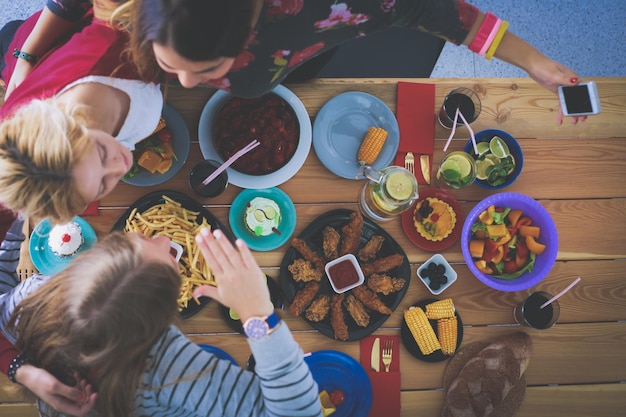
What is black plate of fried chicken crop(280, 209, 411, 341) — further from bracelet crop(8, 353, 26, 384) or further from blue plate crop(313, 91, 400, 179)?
bracelet crop(8, 353, 26, 384)

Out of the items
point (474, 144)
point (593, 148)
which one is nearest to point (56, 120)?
point (474, 144)

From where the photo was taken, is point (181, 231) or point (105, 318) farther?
point (181, 231)

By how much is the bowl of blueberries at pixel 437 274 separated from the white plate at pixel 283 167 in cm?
58

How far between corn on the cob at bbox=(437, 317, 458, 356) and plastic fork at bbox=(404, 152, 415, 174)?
0.55m

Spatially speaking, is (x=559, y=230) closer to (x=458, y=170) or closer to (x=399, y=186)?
(x=458, y=170)

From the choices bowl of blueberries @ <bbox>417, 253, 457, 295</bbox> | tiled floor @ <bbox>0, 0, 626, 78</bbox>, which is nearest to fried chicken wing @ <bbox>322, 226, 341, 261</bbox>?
bowl of blueberries @ <bbox>417, 253, 457, 295</bbox>

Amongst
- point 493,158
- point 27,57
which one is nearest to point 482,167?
point 493,158

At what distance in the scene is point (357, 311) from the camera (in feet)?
5.16

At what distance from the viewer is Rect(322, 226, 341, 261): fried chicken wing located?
5.21ft

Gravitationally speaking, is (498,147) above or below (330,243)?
above

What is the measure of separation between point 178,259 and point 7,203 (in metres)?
0.52

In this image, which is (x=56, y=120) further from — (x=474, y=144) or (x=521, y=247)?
(x=521, y=247)

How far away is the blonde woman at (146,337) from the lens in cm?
109

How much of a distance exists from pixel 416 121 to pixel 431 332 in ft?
2.52
